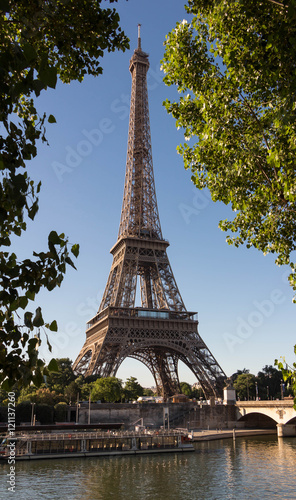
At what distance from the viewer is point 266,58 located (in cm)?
1090

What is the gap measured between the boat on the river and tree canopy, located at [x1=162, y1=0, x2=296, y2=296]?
3546cm

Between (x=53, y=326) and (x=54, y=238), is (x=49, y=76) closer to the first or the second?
(x=54, y=238)

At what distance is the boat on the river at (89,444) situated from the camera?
1704 inches

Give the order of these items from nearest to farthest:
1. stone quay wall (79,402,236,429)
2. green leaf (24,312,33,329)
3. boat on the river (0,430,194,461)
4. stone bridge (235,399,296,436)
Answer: green leaf (24,312,33,329) → boat on the river (0,430,194,461) → stone bridge (235,399,296,436) → stone quay wall (79,402,236,429)

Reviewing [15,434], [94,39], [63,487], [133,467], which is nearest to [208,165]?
[94,39]

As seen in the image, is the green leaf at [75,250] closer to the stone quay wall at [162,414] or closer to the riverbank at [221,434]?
the riverbank at [221,434]

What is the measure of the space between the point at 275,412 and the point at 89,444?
95.1 ft

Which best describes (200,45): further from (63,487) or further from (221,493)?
(63,487)

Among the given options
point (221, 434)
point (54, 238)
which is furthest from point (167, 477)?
point (54, 238)

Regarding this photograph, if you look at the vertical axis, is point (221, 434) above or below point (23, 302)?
below

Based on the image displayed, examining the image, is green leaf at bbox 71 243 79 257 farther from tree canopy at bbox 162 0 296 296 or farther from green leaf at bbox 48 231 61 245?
tree canopy at bbox 162 0 296 296

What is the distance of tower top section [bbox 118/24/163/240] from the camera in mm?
78938

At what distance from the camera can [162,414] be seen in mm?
65750

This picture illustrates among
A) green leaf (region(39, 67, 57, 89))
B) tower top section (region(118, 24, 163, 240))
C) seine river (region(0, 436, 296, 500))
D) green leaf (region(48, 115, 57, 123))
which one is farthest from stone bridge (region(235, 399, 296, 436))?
green leaf (region(39, 67, 57, 89))
